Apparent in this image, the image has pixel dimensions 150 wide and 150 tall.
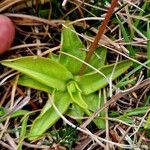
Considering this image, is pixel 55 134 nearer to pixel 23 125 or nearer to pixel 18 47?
pixel 23 125

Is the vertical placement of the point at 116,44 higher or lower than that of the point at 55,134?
higher

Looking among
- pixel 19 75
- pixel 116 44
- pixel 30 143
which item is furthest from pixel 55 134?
pixel 116 44

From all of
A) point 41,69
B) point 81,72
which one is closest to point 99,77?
point 81,72

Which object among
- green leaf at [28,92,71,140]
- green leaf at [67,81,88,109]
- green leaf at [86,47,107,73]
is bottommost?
green leaf at [28,92,71,140]

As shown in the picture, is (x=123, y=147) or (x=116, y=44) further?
(x=116, y=44)

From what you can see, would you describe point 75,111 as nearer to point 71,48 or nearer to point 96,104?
point 96,104
